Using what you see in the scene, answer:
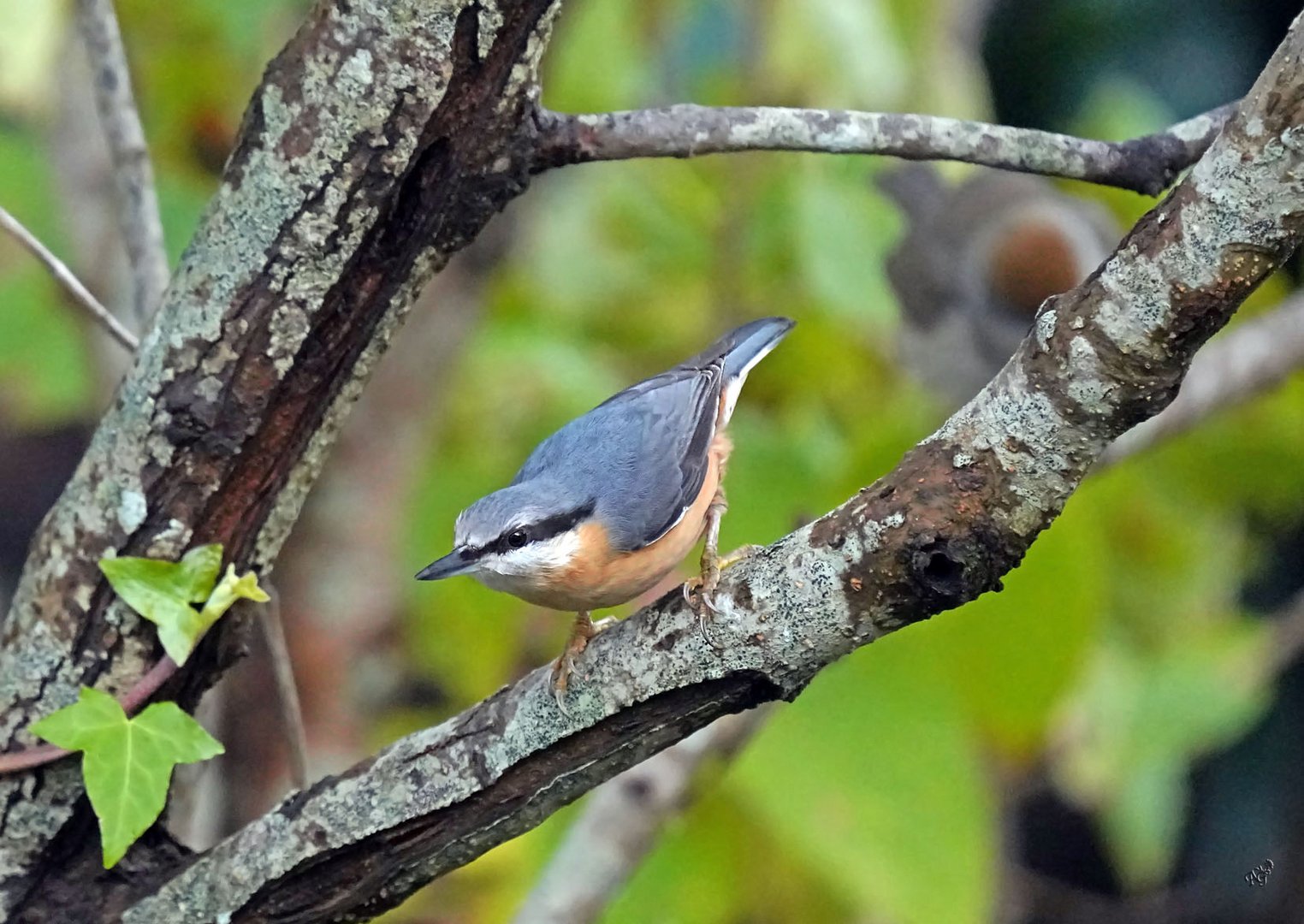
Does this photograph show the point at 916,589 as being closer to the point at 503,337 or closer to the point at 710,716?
the point at 710,716

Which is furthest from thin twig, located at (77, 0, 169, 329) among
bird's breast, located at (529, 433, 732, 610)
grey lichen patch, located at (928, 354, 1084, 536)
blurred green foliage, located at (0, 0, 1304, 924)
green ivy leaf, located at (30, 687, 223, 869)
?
grey lichen patch, located at (928, 354, 1084, 536)

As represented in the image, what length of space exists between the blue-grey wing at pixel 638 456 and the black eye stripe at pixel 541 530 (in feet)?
0.07

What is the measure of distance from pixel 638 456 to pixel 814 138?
67 centimetres

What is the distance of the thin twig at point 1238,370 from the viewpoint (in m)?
2.47

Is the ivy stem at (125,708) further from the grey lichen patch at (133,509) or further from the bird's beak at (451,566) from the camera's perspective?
the bird's beak at (451,566)

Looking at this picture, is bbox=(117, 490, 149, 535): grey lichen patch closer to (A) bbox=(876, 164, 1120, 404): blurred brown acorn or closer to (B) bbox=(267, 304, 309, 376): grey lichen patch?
(B) bbox=(267, 304, 309, 376): grey lichen patch

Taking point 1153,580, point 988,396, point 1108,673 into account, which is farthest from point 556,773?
point 1153,580

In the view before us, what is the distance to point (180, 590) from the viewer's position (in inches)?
58.8

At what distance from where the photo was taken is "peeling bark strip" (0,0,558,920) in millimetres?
1339

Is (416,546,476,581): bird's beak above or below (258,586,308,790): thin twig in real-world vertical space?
above

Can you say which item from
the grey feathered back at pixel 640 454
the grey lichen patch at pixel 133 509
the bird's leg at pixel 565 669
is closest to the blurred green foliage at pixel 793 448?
the grey feathered back at pixel 640 454

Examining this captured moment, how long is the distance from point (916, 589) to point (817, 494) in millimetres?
1052

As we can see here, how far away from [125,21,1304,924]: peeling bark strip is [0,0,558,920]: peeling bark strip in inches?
11.7

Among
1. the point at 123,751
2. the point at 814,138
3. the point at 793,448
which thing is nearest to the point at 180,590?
the point at 123,751
